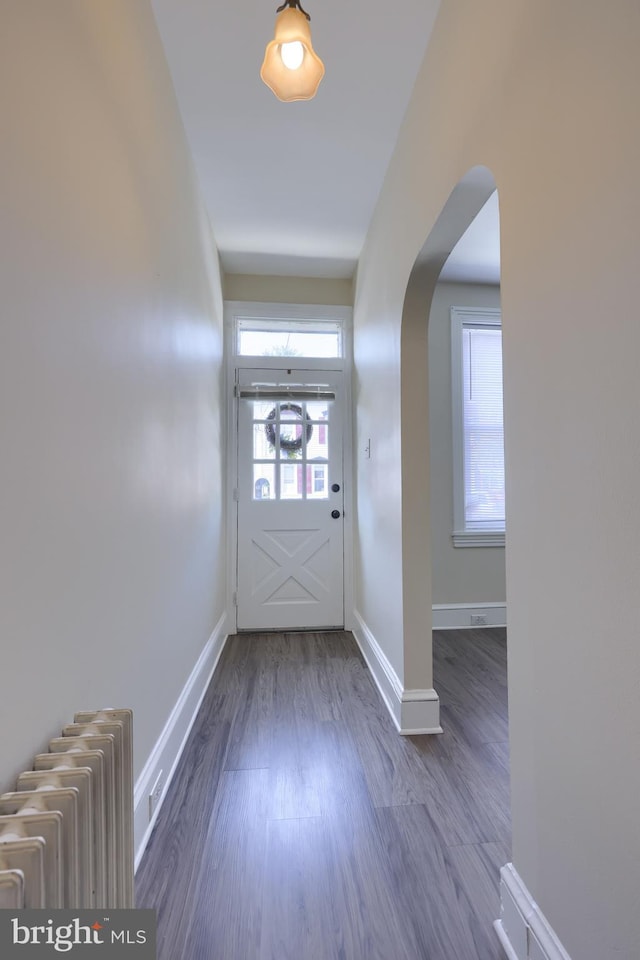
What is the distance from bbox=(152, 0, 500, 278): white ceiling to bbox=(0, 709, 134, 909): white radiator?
226cm

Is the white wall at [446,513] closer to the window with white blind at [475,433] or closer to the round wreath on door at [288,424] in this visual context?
the window with white blind at [475,433]

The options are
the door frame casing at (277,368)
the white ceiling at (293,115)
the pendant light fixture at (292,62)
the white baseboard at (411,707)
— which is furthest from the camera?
the door frame casing at (277,368)

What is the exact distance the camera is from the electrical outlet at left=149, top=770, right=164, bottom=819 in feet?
4.56

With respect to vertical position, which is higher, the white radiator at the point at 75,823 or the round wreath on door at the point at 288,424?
the round wreath on door at the point at 288,424

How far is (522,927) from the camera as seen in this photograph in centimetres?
97

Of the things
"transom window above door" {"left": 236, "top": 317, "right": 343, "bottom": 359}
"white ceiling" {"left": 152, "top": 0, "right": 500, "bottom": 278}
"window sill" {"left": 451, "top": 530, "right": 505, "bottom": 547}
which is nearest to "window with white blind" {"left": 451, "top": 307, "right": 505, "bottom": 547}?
"window sill" {"left": 451, "top": 530, "right": 505, "bottom": 547}

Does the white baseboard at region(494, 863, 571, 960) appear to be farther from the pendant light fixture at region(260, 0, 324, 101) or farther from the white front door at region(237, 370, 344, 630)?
the white front door at region(237, 370, 344, 630)

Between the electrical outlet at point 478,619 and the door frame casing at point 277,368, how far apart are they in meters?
0.97

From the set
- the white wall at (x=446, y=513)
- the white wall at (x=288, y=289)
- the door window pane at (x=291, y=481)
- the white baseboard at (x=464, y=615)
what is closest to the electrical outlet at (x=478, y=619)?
the white baseboard at (x=464, y=615)

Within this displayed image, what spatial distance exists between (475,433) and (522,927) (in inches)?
116

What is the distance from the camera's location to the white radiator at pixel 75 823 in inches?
21.8

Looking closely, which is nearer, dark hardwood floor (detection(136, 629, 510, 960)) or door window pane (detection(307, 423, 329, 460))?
dark hardwood floor (detection(136, 629, 510, 960))

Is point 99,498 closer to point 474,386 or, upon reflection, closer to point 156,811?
point 156,811

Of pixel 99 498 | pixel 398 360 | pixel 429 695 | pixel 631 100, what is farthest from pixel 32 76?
pixel 429 695
